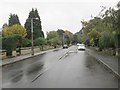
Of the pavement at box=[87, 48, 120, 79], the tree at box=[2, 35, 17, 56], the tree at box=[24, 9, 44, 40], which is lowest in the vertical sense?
the pavement at box=[87, 48, 120, 79]

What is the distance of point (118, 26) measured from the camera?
77.6 feet

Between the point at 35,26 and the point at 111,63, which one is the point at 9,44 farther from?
the point at 35,26

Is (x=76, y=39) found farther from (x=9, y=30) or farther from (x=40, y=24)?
(x=9, y=30)

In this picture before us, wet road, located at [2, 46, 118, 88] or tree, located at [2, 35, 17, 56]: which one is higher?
tree, located at [2, 35, 17, 56]

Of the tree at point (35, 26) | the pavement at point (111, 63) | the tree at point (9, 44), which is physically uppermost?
the tree at point (35, 26)

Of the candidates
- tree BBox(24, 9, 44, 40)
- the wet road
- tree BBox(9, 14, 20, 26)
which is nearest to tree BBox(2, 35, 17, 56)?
the wet road

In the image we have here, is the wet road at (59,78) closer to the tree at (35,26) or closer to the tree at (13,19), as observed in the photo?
the tree at (35,26)

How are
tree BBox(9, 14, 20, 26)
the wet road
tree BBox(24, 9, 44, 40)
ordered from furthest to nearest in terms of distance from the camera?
tree BBox(9, 14, 20, 26), tree BBox(24, 9, 44, 40), the wet road

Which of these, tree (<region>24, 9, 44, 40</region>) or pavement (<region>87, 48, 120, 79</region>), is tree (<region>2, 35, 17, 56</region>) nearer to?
pavement (<region>87, 48, 120, 79</region>)

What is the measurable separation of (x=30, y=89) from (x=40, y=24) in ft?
316

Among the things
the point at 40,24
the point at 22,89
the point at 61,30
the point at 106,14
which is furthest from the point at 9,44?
the point at 61,30

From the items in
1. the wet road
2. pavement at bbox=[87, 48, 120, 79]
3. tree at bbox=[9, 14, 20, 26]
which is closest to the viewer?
the wet road

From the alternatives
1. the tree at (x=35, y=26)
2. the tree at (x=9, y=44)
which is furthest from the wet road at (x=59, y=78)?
the tree at (x=35, y=26)

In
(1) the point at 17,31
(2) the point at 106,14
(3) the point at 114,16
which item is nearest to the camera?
(3) the point at 114,16
